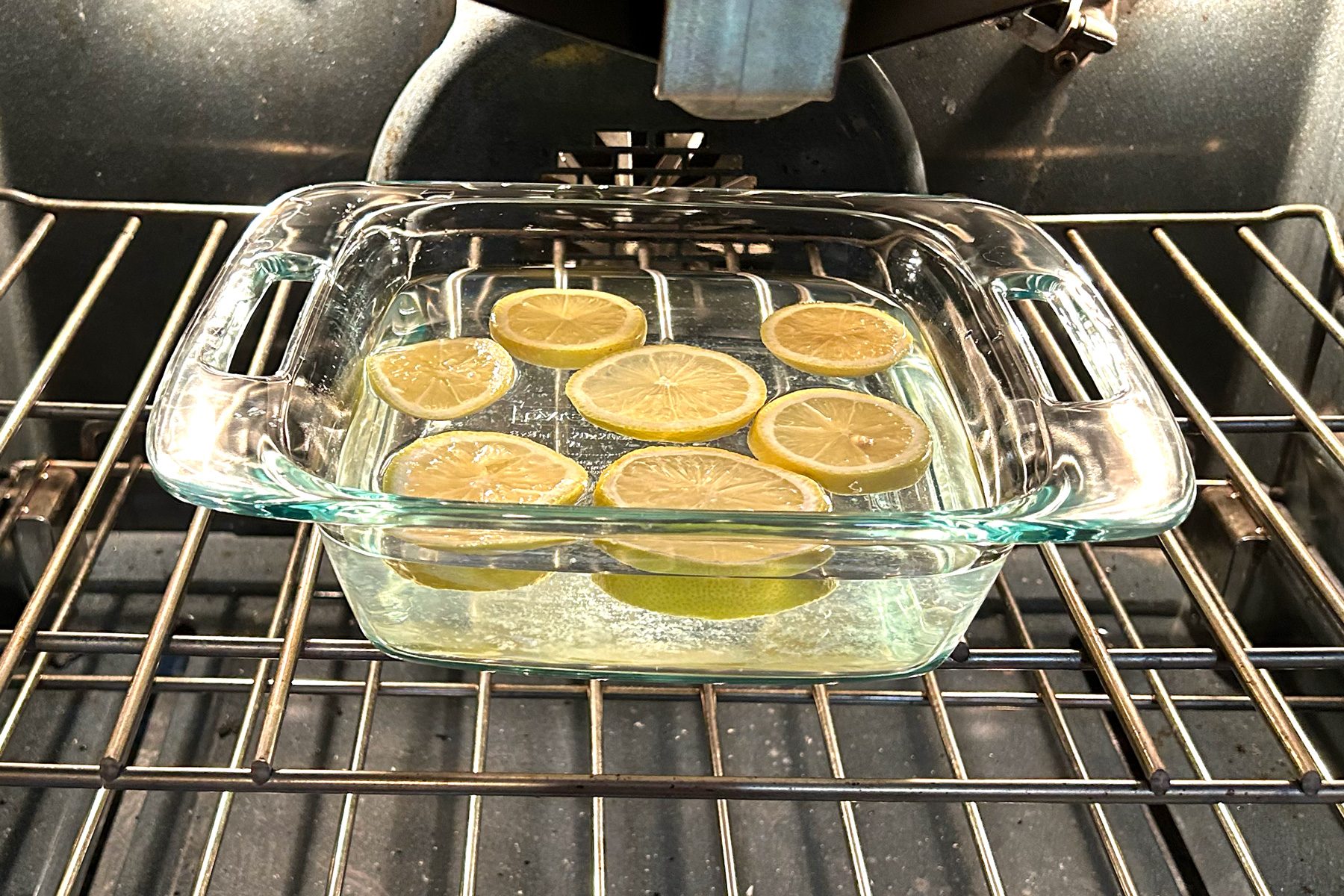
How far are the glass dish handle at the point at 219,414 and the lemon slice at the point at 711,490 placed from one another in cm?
16

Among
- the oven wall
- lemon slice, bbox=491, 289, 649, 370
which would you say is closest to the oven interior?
the oven wall

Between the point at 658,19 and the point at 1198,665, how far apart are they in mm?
446

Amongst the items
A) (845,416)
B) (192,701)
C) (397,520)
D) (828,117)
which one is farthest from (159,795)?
(828,117)

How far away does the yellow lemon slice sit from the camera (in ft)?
1.85

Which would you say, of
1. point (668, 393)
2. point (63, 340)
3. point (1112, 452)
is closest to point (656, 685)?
point (668, 393)

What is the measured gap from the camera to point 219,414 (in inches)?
22.0

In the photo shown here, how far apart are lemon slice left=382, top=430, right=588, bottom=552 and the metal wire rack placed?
0.09 metres

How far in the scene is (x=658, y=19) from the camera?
0.66m

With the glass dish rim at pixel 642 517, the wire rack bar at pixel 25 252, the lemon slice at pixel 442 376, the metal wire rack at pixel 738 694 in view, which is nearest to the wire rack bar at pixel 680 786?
the metal wire rack at pixel 738 694

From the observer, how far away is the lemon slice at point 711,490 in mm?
547

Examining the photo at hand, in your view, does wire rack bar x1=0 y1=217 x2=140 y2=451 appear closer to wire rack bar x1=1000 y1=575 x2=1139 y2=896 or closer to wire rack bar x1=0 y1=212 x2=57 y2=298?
wire rack bar x1=0 y1=212 x2=57 y2=298

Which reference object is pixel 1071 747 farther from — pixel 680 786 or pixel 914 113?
pixel 914 113

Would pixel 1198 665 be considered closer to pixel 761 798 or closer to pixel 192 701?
pixel 761 798

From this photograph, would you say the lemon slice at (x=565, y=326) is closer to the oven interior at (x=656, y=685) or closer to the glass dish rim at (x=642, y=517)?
the oven interior at (x=656, y=685)
